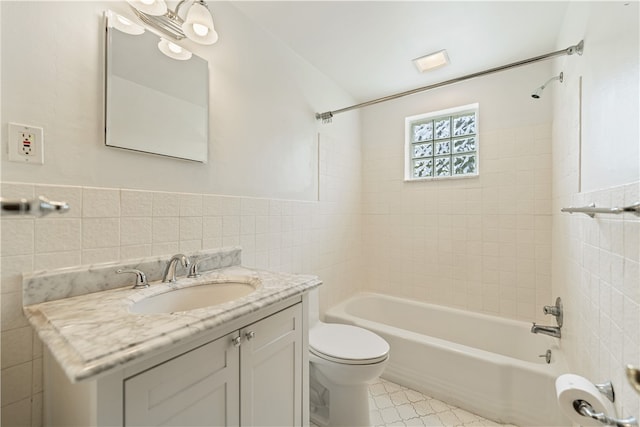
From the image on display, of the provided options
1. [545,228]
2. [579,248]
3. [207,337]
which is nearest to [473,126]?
[545,228]

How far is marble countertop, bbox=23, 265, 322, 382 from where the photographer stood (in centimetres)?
53

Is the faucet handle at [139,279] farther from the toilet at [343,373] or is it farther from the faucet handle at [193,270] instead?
the toilet at [343,373]

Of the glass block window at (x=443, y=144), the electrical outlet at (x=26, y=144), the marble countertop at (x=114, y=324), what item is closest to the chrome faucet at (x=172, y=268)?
the marble countertop at (x=114, y=324)

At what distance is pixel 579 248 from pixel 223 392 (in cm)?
158

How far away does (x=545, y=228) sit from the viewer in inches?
78.2

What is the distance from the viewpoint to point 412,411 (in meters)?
1.64

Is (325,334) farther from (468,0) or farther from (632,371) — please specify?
(468,0)

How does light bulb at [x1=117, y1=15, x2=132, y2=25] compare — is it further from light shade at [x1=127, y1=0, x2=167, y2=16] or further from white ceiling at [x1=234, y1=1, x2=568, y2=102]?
white ceiling at [x1=234, y1=1, x2=568, y2=102]

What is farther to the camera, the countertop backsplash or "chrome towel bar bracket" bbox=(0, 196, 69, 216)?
the countertop backsplash

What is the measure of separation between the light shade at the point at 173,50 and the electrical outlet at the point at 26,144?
61 centimetres

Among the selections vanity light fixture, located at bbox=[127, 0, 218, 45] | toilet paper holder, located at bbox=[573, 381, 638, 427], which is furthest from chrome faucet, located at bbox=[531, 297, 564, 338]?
vanity light fixture, located at bbox=[127, 0, 218, 45]

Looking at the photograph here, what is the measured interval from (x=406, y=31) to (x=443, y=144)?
1.11 metres

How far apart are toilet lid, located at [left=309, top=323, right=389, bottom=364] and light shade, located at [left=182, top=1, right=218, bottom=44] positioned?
1.65 metres

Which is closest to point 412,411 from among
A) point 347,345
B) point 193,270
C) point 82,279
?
point 347,345
